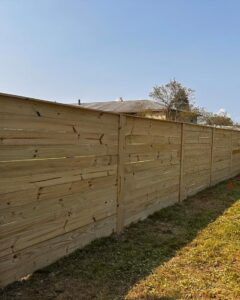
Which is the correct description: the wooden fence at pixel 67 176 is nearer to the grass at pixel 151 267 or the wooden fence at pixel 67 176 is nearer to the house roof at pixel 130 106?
the grass at pixel 151 267

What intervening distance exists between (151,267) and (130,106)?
28.3 m

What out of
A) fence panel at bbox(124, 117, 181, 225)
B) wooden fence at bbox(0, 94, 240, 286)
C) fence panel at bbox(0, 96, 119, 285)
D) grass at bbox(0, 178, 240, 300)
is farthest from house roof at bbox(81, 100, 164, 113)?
fence panel at bbox(0, 96, 119, 285)

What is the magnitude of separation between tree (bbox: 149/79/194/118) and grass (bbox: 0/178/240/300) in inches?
1019

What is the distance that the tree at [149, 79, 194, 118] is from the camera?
30.1 metres

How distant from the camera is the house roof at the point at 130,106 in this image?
29.1 meters

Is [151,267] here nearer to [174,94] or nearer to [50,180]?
[50,180]

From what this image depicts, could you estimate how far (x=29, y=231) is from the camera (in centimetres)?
287

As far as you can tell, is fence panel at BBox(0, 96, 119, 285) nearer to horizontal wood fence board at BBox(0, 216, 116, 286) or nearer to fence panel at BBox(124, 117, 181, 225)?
horizontal wood fence board at BBox(0, 216, 116, 286)

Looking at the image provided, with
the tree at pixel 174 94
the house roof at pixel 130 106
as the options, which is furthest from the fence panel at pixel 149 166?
the tree at pixel 174 94

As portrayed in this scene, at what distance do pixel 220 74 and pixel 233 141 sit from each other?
335 inches

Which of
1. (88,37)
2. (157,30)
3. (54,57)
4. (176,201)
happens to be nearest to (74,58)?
(54,57)

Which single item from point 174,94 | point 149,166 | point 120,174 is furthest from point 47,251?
point 174,94

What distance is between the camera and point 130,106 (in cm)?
3111

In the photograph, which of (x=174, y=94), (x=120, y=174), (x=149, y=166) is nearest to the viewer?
(x=120, y=174)
